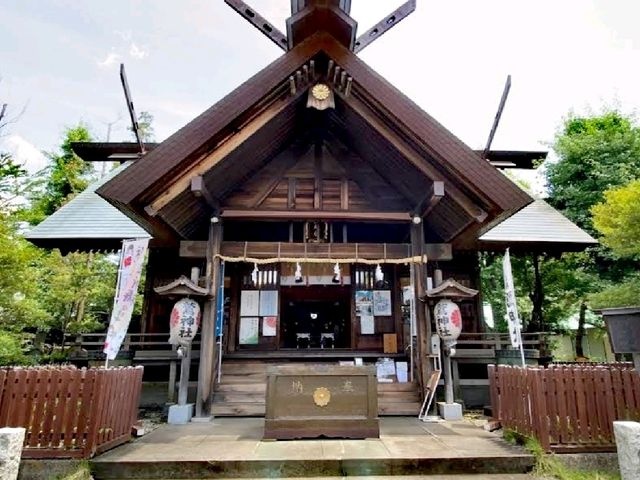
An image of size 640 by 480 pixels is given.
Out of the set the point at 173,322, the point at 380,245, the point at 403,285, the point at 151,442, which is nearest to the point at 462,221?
the point at 380,245

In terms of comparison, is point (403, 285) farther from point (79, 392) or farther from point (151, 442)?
point (79, 392)

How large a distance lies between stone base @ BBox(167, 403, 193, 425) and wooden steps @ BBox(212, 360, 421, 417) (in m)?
0.51

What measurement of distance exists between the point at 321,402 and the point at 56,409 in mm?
3079

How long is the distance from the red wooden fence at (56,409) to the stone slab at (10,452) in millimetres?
472

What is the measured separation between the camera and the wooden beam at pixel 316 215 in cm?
730

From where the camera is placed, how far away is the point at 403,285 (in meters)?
9.30

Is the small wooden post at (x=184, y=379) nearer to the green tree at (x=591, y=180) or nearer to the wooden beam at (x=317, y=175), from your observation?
the wooden beam at (x=317, y=175)

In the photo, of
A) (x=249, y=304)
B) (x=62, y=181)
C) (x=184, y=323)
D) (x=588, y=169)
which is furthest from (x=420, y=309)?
(x=62, y=181)

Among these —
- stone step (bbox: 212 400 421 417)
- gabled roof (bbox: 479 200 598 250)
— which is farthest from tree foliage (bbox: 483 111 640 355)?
stone step (bbox: 212 400 421 417)

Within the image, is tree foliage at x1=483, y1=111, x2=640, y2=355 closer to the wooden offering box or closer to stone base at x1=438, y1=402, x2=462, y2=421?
stone base at x1=438, y1=402, x2=462, y2=421

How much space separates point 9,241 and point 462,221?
9.17 m

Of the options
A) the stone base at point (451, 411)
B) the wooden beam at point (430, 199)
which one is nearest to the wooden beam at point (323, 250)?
the wooden beam at point (430, 199)

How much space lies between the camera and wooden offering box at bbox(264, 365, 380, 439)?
495 centimetres

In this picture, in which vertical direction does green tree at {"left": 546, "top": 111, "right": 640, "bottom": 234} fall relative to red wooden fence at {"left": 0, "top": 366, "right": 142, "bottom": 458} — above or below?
above
